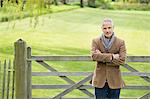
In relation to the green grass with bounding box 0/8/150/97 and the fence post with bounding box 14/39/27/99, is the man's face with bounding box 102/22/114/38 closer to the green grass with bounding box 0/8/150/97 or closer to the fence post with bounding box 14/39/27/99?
the fence post with bounding box 14/39/27/99

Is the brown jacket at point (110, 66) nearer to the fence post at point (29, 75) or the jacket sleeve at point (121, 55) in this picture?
the jacket sleeve at point (121, 55)

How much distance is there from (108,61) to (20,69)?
1883mm

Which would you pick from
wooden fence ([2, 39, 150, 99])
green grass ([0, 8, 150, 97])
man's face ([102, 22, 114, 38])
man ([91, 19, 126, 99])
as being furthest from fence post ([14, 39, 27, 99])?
green grass ([0, 8, 150, 97])

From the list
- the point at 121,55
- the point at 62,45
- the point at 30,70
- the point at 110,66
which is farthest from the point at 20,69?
the point at 62,45

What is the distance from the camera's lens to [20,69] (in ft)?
25.2

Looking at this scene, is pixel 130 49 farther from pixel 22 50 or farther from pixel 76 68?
pixel 22 50

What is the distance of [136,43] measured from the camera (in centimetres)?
3195

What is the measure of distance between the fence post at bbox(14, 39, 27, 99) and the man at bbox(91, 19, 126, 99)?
1.55 m

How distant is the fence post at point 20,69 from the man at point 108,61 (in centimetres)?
155

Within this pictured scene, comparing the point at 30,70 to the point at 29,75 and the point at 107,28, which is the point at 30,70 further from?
the point at 107,28

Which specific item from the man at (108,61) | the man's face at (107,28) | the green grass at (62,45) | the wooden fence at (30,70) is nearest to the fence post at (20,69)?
the wooden fence at (30,70)

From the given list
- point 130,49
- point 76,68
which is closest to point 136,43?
point 130,49

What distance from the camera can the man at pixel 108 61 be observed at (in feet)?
21.3

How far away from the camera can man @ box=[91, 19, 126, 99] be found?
21.3ft
